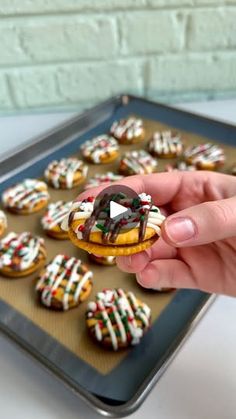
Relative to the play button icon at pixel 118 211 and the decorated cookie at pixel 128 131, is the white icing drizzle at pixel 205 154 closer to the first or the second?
the decorated cookie at pixel 128 131

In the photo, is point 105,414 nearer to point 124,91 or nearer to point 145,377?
point 145,377

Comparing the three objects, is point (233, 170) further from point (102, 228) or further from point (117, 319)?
point (102, 228)

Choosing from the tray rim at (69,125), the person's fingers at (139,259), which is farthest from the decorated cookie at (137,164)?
the person's fingers at (139,259)

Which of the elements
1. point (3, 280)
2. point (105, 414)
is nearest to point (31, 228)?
point (3, 280)

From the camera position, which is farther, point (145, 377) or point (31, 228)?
point (31, 228)

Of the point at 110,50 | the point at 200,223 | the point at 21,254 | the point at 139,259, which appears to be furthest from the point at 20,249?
the point at 110,50
